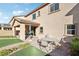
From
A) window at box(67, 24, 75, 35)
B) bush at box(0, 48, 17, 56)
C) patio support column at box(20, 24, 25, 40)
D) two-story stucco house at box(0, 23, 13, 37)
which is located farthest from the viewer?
patio support column at box(20, 24, 25, 40)

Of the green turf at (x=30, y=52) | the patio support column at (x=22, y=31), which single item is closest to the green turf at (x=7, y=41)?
the patio support column at (x=22, y=31)

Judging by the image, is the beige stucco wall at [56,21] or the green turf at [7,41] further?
the green turf at [7,41]

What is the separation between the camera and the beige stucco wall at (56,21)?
7297 mm

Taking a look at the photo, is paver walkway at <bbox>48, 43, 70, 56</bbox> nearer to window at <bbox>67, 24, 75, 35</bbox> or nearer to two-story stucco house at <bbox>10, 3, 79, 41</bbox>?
two-story stucco house at <bbox>10, 3, 79, 41</bbox>

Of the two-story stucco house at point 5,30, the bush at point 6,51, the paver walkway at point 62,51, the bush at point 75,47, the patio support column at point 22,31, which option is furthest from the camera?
the patio support column at point 22,31

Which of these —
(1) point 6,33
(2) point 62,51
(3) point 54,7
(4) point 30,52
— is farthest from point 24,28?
(2) point 62,51

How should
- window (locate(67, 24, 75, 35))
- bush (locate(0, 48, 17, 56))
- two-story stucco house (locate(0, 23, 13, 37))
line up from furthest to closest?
two-story stucco house (locate(0, 23, 13, 37)), window (locate(67, 24, 75, 35)), bush (locate(0, 48, 17, 56))

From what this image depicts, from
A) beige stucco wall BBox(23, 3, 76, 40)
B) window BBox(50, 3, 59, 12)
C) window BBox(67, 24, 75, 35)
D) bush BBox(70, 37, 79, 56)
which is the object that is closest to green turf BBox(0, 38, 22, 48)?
beige stucco wall BBox(23, 3, 76, 40)

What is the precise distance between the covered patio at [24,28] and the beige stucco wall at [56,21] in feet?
0.79

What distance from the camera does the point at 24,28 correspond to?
756cm

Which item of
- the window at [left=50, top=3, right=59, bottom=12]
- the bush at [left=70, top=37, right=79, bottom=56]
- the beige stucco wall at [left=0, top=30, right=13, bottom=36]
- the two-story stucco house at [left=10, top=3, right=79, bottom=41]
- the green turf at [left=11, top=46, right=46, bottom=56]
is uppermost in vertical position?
the window at [left=50, top=3, right=59, bottom=12]

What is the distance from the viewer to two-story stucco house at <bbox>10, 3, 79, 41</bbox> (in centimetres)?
728

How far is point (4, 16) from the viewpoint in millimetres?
7273

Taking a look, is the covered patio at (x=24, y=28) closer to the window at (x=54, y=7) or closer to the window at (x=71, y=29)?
the window at (x=54, y=7)
